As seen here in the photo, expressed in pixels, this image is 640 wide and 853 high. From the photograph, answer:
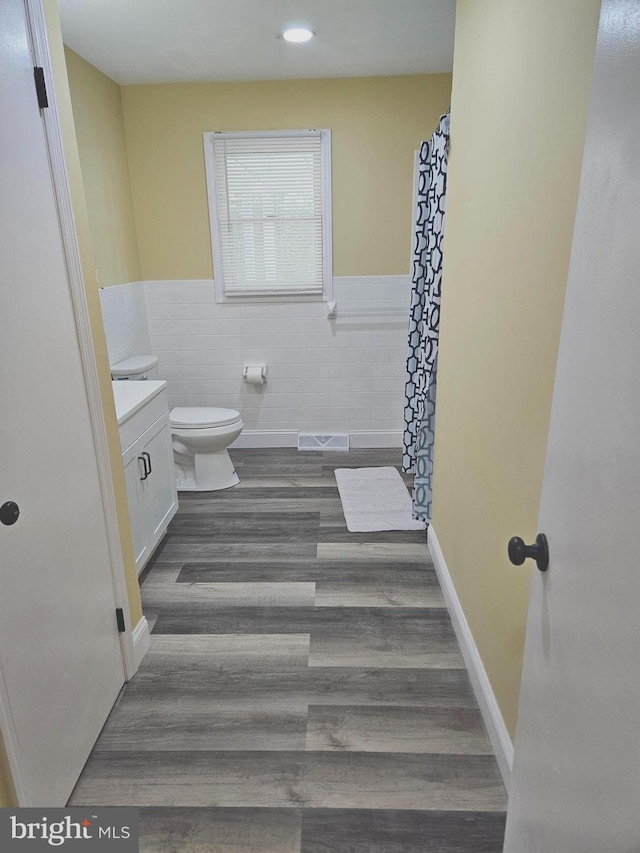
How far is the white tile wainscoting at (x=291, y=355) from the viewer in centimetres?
376

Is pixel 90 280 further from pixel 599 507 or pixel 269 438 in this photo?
pixel 269 438

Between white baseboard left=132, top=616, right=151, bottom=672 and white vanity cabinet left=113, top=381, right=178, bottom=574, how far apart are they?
1.01 ft

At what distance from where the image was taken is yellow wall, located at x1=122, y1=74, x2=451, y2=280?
11.0 feet

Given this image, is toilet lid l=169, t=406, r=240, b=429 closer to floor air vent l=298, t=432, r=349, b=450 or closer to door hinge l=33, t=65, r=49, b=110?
floor air vent l=298, t=432, r=349, b=450

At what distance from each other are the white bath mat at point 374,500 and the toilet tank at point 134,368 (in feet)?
4.56

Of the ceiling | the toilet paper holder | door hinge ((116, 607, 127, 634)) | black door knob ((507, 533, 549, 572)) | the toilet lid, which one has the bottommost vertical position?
door hinge ((116, 607, 127, 634))

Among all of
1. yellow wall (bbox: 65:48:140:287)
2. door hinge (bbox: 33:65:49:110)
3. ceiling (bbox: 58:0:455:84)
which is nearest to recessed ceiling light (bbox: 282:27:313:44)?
ceiling (bbox: 58:0:455:84)

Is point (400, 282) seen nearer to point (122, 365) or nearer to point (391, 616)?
point (122, 365)

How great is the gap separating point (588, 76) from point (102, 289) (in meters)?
2.71

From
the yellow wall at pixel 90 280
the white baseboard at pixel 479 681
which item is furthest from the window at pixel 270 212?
the white baseboard at pixel 479 681


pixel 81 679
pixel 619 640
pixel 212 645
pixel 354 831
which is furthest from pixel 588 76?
pixel 212 645

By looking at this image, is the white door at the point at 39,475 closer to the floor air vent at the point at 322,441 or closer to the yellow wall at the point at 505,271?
the yellow wall at the point at 505,271

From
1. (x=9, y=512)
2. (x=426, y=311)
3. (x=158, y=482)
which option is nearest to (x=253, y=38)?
(x=426, y=311)

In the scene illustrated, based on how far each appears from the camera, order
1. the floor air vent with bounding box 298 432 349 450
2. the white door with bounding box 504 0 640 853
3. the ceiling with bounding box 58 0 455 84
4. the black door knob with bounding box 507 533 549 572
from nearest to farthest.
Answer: the white door with bounding box 504 0 640 853 < the black door knob with bounding box 507 533 549 572 < the ceiling with bounding box 58 0 455 84 < the floor air vent with bounding box 298 432 349 450
